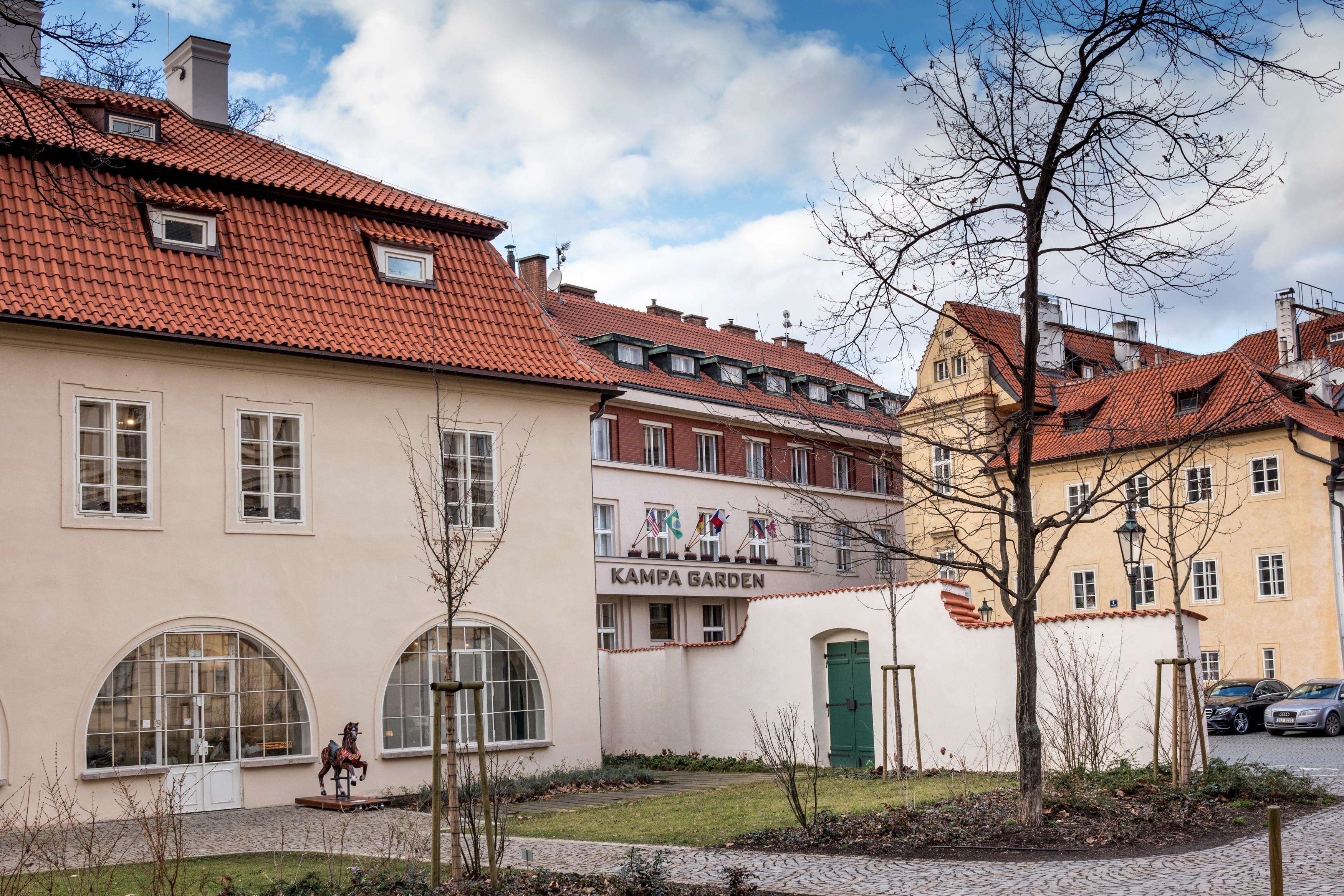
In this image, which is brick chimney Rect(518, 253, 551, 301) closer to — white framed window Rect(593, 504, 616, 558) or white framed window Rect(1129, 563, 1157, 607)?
white framed window Rect(593, 504, 616, 558)

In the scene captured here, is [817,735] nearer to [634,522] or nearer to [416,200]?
[416,200]

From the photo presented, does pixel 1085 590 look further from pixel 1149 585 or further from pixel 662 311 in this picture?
pixel 662 311

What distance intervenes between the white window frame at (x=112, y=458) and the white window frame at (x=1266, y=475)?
30879 mm

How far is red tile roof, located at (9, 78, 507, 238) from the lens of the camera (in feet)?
62.3

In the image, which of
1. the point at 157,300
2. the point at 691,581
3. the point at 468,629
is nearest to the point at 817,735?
the point at 468,629

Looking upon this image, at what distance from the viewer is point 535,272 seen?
141ft

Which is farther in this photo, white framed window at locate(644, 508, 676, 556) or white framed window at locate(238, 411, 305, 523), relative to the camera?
white framed window at locate(644, 508, 676, 556)

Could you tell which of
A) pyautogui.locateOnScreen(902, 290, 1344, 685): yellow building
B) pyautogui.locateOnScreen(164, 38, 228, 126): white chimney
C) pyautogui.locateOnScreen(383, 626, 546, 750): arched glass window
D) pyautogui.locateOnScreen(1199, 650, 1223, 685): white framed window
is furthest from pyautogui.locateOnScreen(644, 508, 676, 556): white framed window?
pyautogui.locateOnScreen(164, 38, 228, 126): white chimney

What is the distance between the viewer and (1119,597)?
40.6 m

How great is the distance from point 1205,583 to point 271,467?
97.4ft

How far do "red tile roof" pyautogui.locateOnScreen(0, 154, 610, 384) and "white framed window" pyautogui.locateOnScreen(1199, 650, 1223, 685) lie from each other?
24.8 metres

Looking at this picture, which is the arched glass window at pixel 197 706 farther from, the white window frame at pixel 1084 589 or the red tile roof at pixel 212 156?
the white window frame at pixel 1084 589

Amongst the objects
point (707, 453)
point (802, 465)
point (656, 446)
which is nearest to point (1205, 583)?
point (802, 465)

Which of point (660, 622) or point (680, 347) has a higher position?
point (680, 347)
